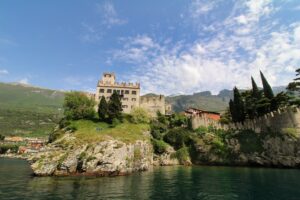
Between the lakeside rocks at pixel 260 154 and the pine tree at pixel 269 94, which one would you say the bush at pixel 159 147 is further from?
the pine tree at pixel 269 94

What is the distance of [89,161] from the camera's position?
146 ft

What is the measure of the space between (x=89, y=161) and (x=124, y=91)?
43115 mm

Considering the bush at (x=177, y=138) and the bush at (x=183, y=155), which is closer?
the bush at (x=183, y=155)

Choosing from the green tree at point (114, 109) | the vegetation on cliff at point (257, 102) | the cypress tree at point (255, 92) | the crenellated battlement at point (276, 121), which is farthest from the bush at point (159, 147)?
the cypress tree at point (255, 92)

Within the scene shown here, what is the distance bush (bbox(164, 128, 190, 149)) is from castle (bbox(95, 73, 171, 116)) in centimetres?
1605

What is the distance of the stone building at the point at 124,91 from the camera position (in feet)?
272

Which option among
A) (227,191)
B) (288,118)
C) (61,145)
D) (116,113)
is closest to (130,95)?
(116,113)

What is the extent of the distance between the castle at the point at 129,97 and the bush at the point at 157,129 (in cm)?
976

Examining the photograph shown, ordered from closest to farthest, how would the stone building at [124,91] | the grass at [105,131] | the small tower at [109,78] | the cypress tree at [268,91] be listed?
the grass at [105,131], the cypress tree at [268,91], the stone building at [124,91], the small tower at [109,78]

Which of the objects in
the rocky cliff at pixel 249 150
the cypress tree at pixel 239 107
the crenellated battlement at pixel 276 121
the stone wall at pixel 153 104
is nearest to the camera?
the rocky cliff at pixel 249 150

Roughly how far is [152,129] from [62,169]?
33.6 m

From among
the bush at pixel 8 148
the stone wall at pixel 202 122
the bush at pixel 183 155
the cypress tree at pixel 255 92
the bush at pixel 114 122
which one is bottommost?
the bush at pixel 8 148

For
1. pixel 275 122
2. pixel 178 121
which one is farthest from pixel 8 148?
pixel 275 122

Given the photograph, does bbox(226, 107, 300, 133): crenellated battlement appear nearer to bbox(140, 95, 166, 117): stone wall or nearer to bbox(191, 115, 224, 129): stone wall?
bbox(191, 115, 224, 129): stone wall
